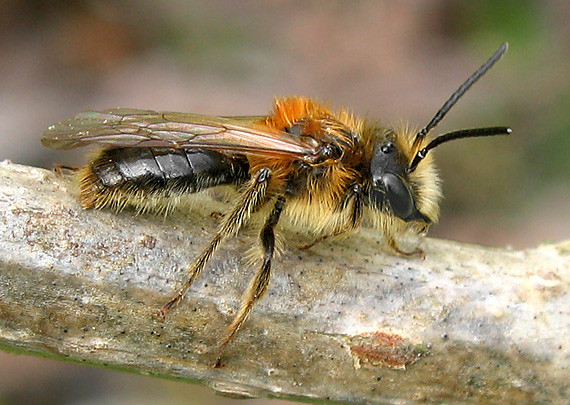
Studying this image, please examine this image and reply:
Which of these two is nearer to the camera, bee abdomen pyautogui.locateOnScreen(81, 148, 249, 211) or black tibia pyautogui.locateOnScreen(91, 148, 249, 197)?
bee abdomen pyautogui.locateOnScreen(81, 148, 249, 211)

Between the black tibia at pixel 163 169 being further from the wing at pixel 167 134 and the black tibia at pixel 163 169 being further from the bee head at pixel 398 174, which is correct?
the bee head at pixel 398 174

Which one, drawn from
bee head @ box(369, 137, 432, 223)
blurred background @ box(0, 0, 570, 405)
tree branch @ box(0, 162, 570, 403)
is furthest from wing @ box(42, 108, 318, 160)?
blurred background @ box(0, 0, 570, 405)

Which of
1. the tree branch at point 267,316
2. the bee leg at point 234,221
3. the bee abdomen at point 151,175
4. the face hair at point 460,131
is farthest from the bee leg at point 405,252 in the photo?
the bee abdomen at point 151,175

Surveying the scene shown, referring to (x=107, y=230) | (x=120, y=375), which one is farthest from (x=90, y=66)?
(x=107, y=230)

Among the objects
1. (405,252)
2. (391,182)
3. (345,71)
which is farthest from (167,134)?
(345,71)

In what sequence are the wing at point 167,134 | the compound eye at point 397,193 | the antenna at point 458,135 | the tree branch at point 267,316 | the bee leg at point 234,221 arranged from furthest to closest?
the compound eye at point 397,193, the wing at point 167,134, the antenna at point 458,135, the bee leg at point 234,221, the tree branch at point 267,316

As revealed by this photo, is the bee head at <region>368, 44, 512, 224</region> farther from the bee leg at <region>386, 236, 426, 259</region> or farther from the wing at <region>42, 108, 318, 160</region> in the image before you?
the wing at <region>42, 108, 318, 160</region>
